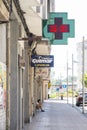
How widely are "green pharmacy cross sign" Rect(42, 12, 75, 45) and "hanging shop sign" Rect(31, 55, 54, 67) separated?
976cm

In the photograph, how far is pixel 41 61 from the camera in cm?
2956

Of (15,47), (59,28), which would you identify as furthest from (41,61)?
(15,47)

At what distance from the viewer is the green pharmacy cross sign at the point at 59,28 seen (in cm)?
1850

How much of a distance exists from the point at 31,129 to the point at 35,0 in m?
7.83

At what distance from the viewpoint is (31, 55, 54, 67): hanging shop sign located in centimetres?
2930

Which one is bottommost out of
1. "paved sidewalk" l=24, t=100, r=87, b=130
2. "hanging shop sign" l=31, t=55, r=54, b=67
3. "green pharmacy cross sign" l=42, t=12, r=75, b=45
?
"paved sidewalk" l=24, t=100, r=87, b=130

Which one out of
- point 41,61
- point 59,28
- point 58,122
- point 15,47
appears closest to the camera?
point 15,47

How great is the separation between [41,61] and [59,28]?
36.3 feet

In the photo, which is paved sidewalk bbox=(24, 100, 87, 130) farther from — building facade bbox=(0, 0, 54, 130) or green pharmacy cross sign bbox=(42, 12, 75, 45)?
green pharmacy cross sign bbox=(42, 12, 75, 45)

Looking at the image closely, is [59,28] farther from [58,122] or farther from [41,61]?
[41,61]

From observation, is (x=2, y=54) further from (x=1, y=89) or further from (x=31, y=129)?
(x=31, y=129)

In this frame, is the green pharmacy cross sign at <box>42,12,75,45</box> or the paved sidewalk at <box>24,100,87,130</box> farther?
the paved sidewalk at <box>24,100,87,130</box>

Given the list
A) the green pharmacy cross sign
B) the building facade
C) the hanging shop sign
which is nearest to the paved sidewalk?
the building facade

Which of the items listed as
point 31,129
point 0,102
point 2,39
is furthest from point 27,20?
point 0,102
